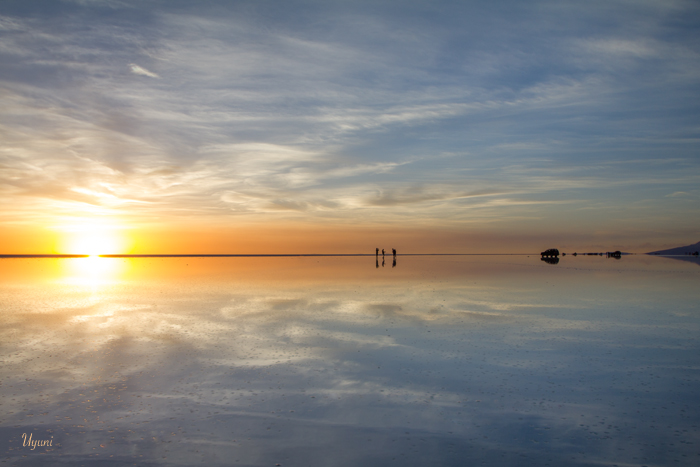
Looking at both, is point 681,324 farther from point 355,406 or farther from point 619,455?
point 355,406

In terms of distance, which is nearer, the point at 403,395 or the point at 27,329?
the point at 403,395

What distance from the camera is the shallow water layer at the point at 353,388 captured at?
24.6 feet

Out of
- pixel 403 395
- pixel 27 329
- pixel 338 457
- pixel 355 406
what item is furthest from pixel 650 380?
pixel 27 329

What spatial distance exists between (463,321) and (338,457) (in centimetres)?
1260

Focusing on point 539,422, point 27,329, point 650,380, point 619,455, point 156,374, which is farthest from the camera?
point 27,329

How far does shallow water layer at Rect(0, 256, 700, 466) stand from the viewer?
7500 millimetres

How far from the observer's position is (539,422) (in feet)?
27.9

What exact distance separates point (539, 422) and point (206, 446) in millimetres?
6034

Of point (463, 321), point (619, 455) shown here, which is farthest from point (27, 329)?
point (619, 455)

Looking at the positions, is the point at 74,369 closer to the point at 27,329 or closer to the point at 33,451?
the point at 33,451

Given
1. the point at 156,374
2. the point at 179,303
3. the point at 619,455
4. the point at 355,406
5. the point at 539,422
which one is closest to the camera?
the point at 619,455

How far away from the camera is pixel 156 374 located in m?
11.7

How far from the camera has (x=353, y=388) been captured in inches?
418

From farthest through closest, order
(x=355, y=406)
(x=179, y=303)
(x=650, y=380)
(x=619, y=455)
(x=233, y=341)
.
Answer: (x=179, y=303) < (x=233, y=341) < (x=650, y=380) < (x=355, y=406) < (x=619, y=455)
